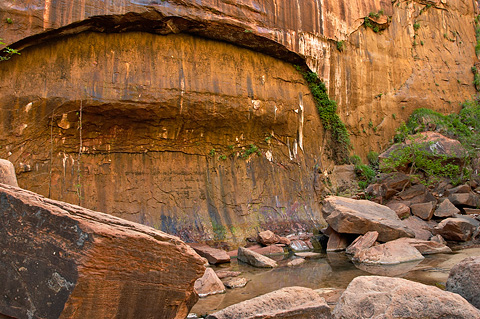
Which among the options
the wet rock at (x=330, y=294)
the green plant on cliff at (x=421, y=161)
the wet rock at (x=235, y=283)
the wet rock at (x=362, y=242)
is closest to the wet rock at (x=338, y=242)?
the wet rock at (x=362, y=242)

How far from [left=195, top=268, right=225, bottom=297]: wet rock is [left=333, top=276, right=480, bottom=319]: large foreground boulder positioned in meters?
3.08

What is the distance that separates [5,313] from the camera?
11.1 ft

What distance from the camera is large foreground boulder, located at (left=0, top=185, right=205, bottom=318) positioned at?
3.36m

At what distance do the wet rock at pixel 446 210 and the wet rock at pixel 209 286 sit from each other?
9.17 m

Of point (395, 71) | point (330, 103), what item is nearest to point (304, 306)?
point (330, 103)

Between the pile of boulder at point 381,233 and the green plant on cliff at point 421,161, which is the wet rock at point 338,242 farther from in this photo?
the green plant on cliff at point 421,161

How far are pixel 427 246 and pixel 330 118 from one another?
741 cm

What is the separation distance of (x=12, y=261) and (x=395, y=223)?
1008cm

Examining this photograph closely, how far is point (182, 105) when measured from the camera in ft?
39.8

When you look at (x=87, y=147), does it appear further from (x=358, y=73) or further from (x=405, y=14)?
(x=405, y=14)

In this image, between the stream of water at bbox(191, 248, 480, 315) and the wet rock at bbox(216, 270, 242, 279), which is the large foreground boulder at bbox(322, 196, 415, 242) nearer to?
the stream of water at bbox(191, 248, 480, 315)

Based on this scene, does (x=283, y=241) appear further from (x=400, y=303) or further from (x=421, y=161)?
(x=400, y=303)

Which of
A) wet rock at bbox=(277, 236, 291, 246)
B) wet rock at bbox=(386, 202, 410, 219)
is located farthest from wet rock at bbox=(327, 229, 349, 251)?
wet rock at bbox=(386, 202, 410, 219)

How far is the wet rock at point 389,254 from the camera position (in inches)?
373
